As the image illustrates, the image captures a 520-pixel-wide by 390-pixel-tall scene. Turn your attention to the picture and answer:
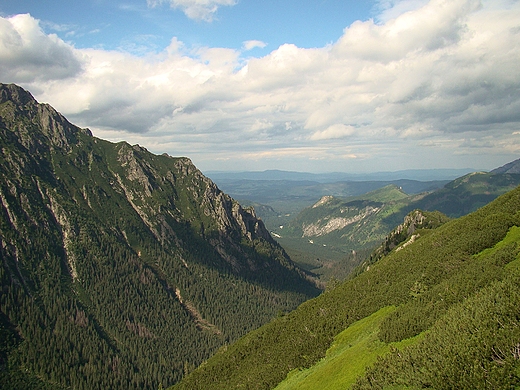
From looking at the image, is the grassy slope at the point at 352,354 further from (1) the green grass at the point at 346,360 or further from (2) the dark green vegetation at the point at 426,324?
(2) the dark green vegetation at the point at 426,324

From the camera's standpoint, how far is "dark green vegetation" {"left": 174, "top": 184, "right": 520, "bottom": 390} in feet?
120

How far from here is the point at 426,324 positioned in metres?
59.1

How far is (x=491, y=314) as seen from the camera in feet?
134

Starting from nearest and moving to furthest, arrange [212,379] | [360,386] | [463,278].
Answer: [360,386] → [463,278] → [212,379]

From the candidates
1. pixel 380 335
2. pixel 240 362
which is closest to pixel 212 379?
pixel 240 362

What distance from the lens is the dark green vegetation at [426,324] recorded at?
3669 cm

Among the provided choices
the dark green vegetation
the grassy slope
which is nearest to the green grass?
the grassy slope

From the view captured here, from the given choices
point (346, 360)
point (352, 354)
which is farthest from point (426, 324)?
point (346, 360)

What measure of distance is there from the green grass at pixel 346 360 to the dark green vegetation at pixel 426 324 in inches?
22.8

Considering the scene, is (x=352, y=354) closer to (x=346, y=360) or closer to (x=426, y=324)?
(x=346, y=360)

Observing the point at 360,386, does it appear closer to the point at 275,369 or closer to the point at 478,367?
the point at 478,367

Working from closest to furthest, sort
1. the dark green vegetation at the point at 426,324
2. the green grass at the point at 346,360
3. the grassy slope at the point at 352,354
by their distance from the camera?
the dark green vegetation at the point at 426,324 → the grassy slope at the point at 352,354 → the green grass at the point at 346,360

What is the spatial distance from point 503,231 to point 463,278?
113ft

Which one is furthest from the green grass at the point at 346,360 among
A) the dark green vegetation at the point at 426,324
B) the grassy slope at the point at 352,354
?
the dark green vegetation at the point at 426,324
